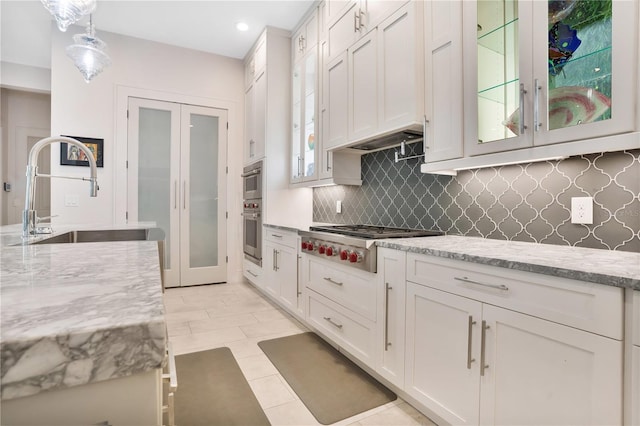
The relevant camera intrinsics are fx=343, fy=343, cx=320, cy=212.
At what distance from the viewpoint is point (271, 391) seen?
1.95 metres

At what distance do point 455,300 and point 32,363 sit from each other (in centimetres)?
146

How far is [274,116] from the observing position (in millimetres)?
3832

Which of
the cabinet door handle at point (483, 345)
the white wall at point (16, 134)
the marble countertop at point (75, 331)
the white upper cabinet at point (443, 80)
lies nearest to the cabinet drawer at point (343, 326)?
the cabinet door handle at point (483, 345)

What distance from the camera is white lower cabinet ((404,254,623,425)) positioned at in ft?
3.43

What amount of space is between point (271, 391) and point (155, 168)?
3282mm

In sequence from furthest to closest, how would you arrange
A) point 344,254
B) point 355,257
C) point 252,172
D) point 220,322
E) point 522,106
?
1. point 252,172
2. point 220,322
3. point 344,254
4. point 355,257
5. point 522,106

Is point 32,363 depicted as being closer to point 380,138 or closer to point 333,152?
point 380,138

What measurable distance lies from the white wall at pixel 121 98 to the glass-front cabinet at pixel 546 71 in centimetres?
346

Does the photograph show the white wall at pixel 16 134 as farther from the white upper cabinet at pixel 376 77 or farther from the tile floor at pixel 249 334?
the white upper cabinet at pixel 376 77

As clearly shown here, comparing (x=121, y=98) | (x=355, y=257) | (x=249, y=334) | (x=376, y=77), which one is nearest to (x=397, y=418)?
(x=355, y=257)

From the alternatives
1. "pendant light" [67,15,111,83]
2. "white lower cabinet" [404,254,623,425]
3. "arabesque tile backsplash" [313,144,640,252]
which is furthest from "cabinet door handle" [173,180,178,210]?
"white lower cabinet" [404,254,623,425]

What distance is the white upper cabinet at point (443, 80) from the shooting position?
1.84 m

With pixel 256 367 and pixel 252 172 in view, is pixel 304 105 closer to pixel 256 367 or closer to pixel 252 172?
pixel 252 172

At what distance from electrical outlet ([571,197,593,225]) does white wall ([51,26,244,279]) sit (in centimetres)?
377
